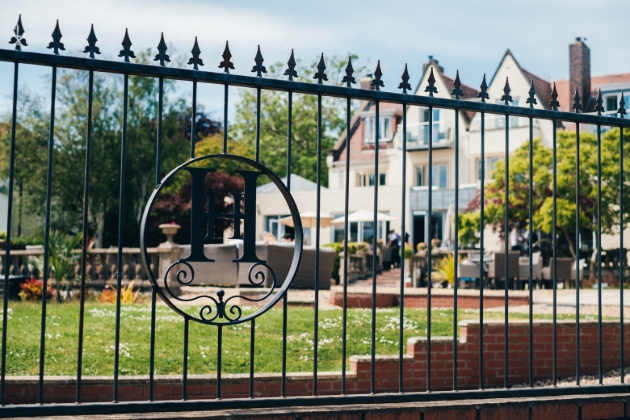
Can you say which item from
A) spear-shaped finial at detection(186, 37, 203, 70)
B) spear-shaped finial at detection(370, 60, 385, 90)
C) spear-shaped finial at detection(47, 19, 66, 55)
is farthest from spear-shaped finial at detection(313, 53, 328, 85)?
spear-shaped finial at detection(47, 19, 66, 55)

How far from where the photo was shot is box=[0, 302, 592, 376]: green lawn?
23.0 ft

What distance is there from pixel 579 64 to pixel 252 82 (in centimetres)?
3508

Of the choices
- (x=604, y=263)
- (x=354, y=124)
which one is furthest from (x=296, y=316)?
(x=354, y=124)

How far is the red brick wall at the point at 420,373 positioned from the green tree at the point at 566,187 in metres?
17.1

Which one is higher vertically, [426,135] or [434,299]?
[426,135]

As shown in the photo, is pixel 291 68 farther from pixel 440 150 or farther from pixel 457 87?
pixel 440 150

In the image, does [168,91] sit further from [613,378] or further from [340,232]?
[613,378]

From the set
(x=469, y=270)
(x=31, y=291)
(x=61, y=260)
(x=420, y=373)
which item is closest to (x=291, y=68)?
(x=420, y=373)

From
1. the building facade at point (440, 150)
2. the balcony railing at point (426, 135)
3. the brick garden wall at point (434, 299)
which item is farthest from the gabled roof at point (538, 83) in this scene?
the brick garden wall at point (434, 299)

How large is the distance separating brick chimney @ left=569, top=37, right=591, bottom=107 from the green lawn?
29.4m

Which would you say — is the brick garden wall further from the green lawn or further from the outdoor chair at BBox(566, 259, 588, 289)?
the outdoor chair at BBox(566, 259, 588, 289)

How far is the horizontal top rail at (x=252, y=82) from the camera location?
13.0 ft

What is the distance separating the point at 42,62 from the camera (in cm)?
397

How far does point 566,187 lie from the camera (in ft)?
85.3
